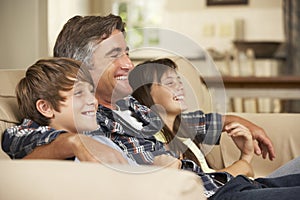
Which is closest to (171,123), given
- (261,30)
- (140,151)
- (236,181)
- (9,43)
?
(140,151)

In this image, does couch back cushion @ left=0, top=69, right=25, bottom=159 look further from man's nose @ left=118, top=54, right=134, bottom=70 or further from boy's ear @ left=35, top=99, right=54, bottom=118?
man's nose @ left=118, top=54, right=134, bottom=70

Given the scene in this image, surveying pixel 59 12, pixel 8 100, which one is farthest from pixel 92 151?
pixel 59 12

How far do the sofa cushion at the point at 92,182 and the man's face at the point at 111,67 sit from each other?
1.35ft

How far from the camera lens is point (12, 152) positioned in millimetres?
1189

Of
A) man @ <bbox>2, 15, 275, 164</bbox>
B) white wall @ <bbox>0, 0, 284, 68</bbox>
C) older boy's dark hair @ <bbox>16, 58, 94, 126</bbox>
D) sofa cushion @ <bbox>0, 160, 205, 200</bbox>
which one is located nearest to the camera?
sofa cushion @ <bbox>0, 160, 205, 200</bbox>

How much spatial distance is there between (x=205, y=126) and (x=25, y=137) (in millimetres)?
600

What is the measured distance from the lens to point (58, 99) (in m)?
1.20

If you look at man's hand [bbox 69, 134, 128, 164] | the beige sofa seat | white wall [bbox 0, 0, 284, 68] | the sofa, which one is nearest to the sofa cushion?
the sofa

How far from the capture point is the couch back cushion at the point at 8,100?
1.29 m

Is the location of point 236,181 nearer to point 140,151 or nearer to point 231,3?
point 140,151

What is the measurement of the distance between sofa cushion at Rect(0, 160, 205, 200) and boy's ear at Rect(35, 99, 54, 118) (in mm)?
246

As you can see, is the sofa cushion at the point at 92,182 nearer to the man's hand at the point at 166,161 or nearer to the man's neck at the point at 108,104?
the man's hand at the point at 166,161

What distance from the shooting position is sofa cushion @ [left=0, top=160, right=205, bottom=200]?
87 centimetres

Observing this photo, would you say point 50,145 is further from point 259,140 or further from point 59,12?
point 59,12
